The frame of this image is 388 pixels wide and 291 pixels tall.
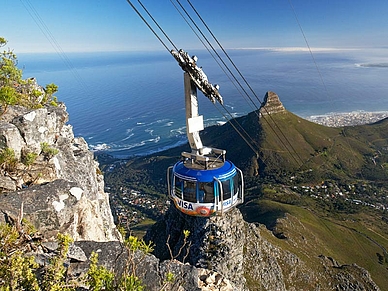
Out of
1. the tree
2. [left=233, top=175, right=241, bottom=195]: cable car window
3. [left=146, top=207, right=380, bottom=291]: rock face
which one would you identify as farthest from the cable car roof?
the tree

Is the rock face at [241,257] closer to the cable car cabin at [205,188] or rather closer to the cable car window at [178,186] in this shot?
the cable car cabin at [205,188]

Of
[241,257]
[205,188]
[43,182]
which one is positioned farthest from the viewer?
[241,257]

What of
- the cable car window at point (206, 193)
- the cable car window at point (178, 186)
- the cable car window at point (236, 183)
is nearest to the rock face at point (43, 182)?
the cable car window at point (178, 186)

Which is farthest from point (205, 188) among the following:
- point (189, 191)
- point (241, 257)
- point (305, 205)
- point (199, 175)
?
point (305, 205)

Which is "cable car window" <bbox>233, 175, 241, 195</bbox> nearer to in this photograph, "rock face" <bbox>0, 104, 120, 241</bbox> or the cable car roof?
the cable car roof


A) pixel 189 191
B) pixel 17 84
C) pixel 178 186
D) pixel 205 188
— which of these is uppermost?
pixel 17 84

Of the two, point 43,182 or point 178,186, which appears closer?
point 43,182

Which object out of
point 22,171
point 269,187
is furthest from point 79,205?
point 269,187

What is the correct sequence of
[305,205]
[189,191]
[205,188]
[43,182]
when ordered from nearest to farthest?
[43,182], [205,188], [189,191], [305,205]

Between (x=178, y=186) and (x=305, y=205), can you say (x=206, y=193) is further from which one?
(x=305, y=205)
